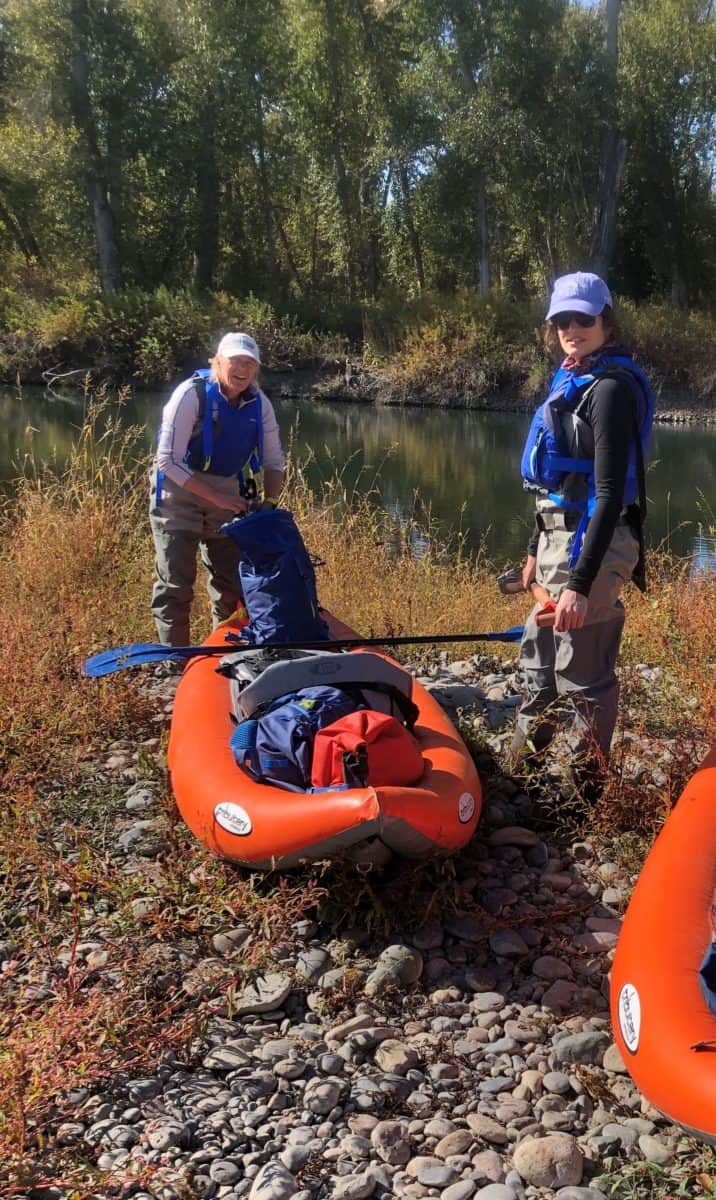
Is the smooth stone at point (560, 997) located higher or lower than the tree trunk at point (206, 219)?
lower

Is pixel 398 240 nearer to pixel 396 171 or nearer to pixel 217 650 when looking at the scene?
pixel 396 171

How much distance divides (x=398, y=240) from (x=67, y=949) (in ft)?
96.2

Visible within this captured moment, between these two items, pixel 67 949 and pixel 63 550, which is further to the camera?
pixel 63 550

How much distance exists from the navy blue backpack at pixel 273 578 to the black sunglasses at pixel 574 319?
4.40ft

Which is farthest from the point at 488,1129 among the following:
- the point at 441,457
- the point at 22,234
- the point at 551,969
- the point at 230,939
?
the point at 22,234

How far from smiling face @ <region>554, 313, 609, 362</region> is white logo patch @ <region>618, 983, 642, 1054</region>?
1825 mm

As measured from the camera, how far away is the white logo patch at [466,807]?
8.25 feet

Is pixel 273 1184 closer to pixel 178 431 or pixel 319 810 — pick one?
pixel 319 810

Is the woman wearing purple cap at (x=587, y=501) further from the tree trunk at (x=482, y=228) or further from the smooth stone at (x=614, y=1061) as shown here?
the tree trunk at (x=482, y=228)

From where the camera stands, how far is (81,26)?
81.8 ft

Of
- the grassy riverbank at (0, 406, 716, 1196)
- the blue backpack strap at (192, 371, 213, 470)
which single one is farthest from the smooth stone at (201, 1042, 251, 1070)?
the blue backpack strap at (192, 371, 213, 470)

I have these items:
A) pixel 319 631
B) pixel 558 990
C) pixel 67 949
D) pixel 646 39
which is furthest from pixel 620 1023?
pixel 646 39

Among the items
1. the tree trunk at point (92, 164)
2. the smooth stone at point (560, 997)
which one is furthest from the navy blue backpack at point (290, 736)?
the tree trunk at point (92, 164)

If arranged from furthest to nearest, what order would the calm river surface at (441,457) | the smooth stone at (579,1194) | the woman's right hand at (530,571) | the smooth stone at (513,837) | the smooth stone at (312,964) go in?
the calm river surface at (441,457), the woman's right hand at (530,571), the smooth stone at (513,837), the smooth stone at (312,964), the smooth stone at (579,1194)
